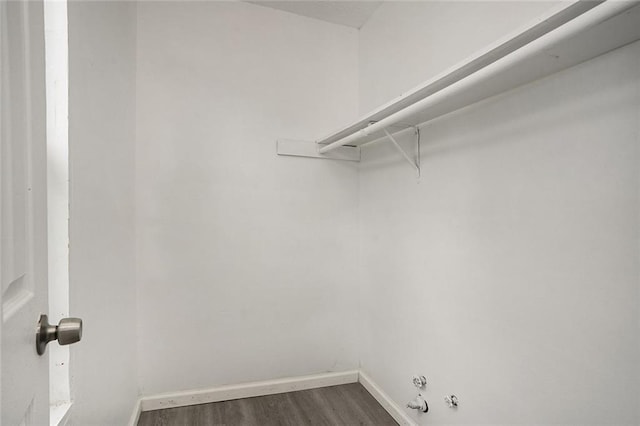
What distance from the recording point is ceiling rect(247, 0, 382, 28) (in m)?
2.16

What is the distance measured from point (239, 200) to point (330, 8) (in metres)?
1.38

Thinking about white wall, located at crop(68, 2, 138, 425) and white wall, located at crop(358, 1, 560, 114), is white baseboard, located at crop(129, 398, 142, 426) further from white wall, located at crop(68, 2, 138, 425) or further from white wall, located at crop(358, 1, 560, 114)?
white wall, located at crop(358, 1, 560, 114)

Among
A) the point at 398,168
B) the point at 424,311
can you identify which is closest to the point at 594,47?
the point at 398,168

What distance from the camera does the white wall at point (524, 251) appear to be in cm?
94

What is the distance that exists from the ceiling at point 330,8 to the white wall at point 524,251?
0.32 m

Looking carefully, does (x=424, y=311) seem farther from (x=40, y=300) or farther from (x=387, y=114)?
(x=40, y=300)

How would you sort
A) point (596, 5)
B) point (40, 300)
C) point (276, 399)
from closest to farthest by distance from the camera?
point (40, 300)
point (596, 5)
point (276, 399)

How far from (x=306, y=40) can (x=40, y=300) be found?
225cm

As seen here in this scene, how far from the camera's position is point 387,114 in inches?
61.4

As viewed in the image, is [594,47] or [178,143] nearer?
[594,47]

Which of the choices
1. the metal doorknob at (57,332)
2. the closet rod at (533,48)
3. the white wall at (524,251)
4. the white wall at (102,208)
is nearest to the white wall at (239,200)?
the white wall at (102,208)

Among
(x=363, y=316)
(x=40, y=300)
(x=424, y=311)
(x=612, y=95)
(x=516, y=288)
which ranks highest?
(x=612, y=95)

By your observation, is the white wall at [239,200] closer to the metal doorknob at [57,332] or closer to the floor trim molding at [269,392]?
the floor trim molding at [269,392]

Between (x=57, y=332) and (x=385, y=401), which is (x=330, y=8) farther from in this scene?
(x=385, y=401)
